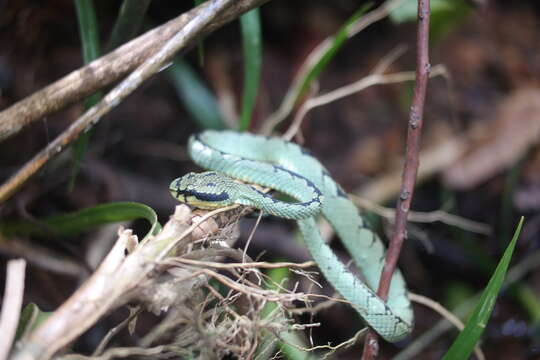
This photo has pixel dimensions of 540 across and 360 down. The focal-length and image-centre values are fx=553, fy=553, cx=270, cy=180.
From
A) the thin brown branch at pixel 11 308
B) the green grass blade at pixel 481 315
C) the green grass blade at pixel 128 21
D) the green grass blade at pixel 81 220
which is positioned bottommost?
the green grass blade at pixel 481 315

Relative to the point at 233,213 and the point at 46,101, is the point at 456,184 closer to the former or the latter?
the point at 233,213

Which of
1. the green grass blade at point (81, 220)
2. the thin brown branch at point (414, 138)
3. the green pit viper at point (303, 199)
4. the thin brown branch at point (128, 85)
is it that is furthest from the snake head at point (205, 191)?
the thin brown branch at point (414, 138)

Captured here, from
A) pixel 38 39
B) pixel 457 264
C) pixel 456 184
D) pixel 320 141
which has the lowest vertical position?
pixel 457 264

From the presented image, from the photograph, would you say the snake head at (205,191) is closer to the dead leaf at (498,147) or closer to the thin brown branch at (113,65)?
the thin brown branch at (113,65)

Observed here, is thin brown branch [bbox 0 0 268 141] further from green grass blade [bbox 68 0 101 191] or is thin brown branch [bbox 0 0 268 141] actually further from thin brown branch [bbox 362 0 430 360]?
thin brown branch [bbox 362 0 430 360]

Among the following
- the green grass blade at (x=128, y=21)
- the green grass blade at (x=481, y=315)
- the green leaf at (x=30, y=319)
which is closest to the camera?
the green leaf at (x=30, y=319)

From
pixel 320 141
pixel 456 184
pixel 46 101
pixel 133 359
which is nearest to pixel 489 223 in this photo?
pixel 456 184
